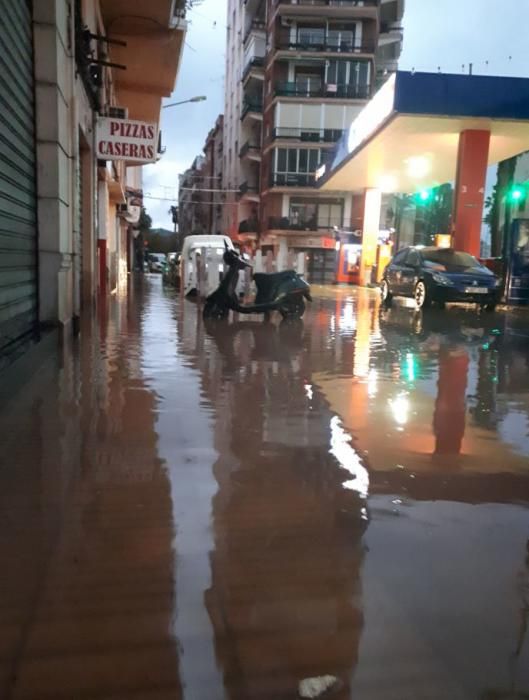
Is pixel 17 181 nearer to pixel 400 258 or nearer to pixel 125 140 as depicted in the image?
pixel 125 140

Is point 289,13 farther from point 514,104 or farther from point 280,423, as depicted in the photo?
point 280,423

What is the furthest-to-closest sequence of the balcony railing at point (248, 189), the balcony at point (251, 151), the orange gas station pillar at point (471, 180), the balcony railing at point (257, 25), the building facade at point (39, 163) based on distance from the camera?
the balcony railing at point (248, 189)
the balcony at point (251, 151)
the balcony railing at point (257, 25)
the orange gas station pillar at point (471, 180)
the building facade at point (39, 163)

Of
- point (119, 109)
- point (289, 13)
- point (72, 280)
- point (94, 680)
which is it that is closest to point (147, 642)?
point (94, 680)

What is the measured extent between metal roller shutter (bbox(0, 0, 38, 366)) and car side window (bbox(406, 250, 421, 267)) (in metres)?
10.9

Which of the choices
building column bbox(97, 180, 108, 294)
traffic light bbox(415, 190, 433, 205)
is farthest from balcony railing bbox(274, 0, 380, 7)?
building column bbox(97, 180, 108, 294)

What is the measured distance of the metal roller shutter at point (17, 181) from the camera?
220 inches

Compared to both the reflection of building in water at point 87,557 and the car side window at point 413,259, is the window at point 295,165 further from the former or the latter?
Answer: the reflection of building in water at point 87,557

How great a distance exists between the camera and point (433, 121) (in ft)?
60.1

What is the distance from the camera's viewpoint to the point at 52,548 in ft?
8.54

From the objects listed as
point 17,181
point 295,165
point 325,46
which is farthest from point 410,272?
point 325,46

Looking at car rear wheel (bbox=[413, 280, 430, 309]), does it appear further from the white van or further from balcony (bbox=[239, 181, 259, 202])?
balcony (bbox=[239, 181, 259, 202])

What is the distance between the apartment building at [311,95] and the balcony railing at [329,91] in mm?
74

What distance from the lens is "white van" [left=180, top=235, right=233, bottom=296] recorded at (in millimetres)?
16344

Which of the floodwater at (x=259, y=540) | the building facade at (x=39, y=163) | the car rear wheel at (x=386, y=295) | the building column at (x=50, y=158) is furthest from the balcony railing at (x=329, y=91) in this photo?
the floodwater at (x=259, y=540)
